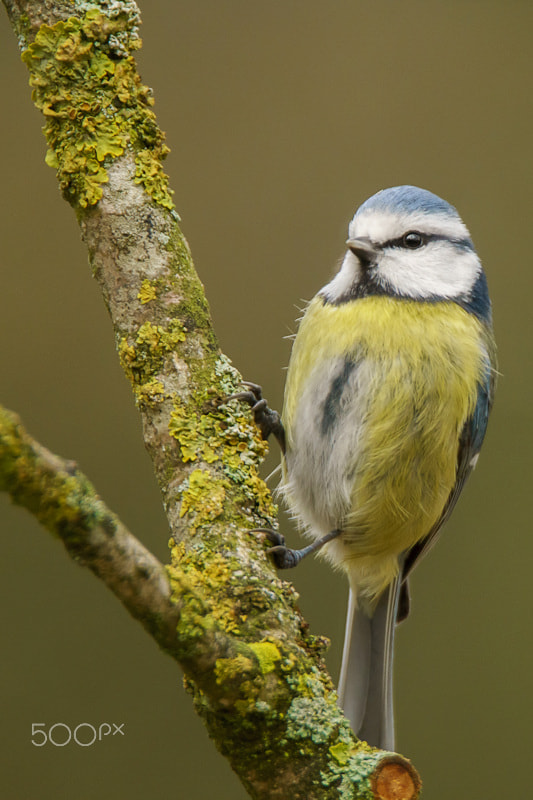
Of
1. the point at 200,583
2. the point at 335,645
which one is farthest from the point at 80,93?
the point at 335,645

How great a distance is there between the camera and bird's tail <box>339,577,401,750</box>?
149cm

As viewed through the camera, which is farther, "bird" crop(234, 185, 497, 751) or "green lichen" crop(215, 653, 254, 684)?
"bird" crop(234, 185, 497, 751)

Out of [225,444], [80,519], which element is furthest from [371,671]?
[80,519]

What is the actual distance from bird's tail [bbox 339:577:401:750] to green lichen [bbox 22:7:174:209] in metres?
0.95

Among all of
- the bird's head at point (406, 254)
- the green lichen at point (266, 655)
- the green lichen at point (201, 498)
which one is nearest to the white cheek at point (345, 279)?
the bird's head at point (406, 254)

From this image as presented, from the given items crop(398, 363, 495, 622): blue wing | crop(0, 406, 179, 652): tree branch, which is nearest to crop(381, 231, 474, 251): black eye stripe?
crop(398, 363, 495, 622): blue wing

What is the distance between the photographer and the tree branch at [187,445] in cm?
83

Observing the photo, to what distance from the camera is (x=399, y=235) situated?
1.46 m

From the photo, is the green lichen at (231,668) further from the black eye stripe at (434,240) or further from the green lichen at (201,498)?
the black eye stripe at (434,240)

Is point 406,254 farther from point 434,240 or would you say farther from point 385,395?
point 385,395

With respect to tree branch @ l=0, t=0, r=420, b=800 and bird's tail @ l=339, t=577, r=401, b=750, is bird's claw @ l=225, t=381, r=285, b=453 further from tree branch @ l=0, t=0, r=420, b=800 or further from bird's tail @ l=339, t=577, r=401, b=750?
bird's tail @ l=339, t=577, r=401, b=750

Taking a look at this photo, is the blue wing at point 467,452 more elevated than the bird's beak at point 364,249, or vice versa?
the bird's beak at point 364,249

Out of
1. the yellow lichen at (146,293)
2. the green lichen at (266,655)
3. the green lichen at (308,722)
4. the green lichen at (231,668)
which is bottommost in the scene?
the green lichen at (308,722)

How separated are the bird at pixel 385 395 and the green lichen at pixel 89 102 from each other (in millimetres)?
371
